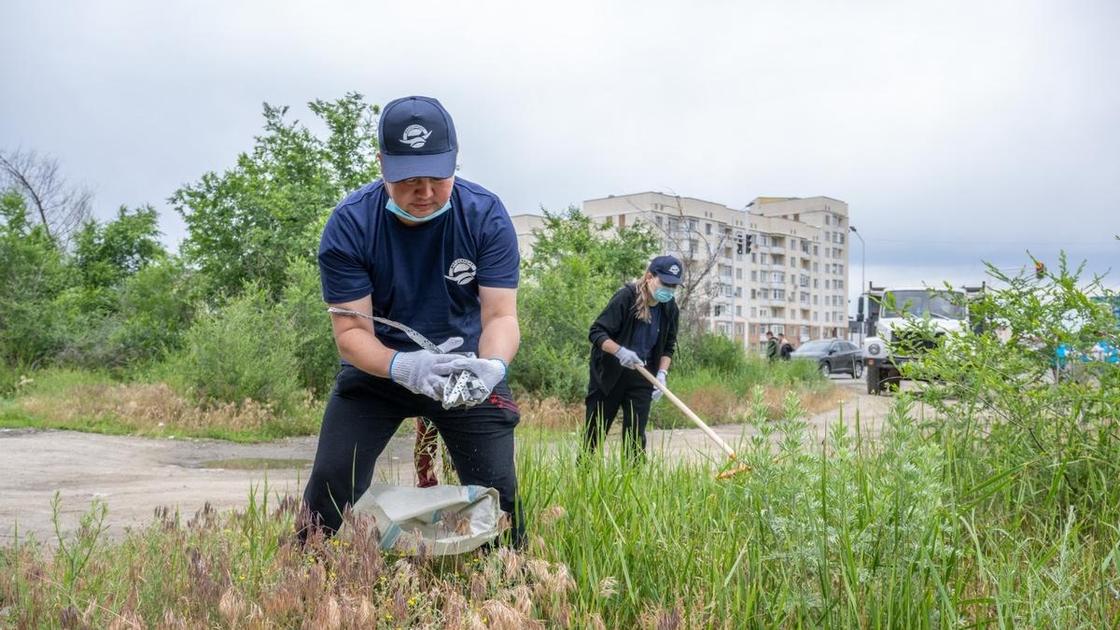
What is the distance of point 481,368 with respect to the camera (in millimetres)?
3047

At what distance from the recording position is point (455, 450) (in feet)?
10.8

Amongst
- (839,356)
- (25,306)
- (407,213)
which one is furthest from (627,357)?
(839,356)

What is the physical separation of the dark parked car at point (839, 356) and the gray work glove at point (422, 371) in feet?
103

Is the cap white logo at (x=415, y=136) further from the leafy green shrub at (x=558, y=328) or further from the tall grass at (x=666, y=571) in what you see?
the leafy green shrub at (x=558, y=328)

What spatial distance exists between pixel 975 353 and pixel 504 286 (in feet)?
7.36

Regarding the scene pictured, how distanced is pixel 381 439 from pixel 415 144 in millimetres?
1024

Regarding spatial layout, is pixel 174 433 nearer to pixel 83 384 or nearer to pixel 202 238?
pixel 83 384

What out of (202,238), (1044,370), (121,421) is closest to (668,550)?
(1044,370)

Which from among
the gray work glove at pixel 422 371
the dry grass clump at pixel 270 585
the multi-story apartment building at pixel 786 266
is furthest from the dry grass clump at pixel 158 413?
the multi-story apartment building at pixel 786 266

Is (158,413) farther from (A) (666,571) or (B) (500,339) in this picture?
(A) (666,571)

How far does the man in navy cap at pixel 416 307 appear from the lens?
307cm

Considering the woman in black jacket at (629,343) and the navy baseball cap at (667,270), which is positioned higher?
the navy baseball cap at (667,270)

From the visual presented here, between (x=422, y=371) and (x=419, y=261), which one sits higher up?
(x=419, y=261)

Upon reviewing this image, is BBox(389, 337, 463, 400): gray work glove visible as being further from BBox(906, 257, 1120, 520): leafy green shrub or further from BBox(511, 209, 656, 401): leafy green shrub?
BBox(511, 209, 656, 401): leafy green shrub
